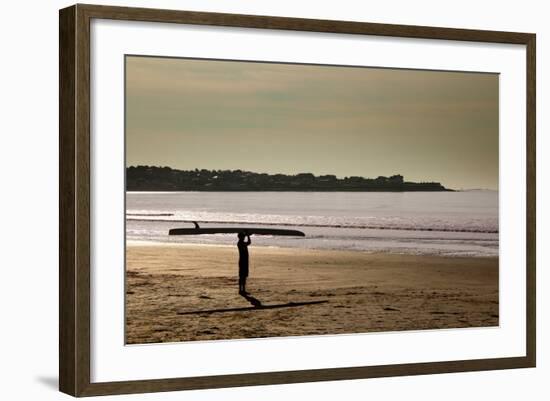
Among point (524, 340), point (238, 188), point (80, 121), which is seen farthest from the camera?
point (524, 340)

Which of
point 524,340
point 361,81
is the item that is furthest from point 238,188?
point 524,340

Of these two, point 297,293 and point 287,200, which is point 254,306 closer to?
point 297,293

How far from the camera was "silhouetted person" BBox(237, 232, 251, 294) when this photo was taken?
7668 millimetres

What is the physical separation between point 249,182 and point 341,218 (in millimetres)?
625

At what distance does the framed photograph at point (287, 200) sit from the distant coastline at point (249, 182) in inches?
0.4

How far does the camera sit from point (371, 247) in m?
8.10

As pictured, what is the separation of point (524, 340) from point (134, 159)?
8.87 feet

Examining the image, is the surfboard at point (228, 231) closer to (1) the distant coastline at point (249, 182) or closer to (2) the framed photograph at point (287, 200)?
(2) the framed photograph at point (287, 200)

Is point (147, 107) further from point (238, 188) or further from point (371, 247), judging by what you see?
point (371, 247)

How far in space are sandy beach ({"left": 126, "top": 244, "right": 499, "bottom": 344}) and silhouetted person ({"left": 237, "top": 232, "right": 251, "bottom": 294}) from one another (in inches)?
1.3

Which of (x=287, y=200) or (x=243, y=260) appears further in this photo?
(x=287, y=200)

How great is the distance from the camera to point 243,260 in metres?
7.69

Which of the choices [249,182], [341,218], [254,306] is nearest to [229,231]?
[249,182]

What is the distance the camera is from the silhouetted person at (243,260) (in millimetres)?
7668
